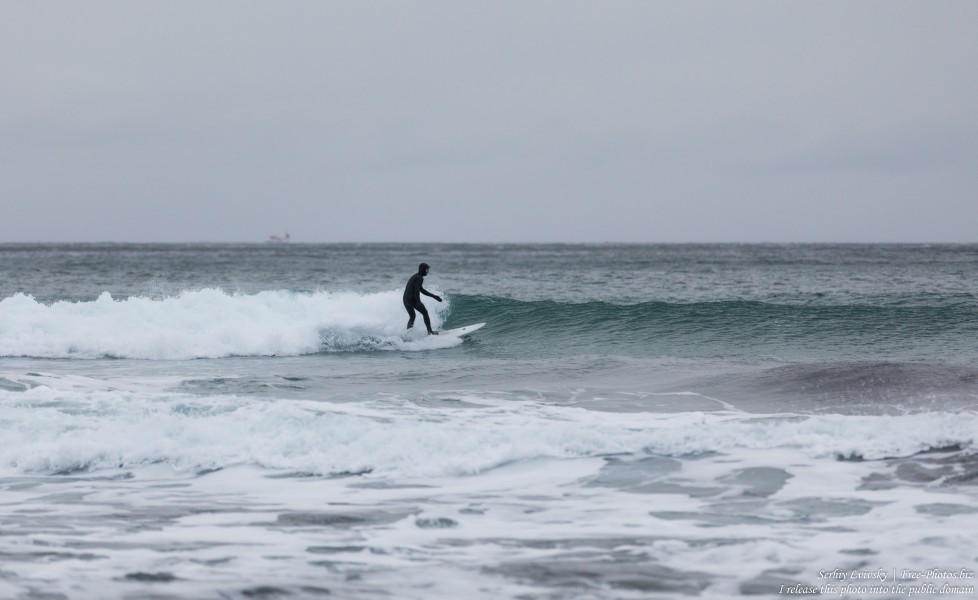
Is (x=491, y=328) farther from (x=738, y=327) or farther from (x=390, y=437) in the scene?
(x=390, y=437)

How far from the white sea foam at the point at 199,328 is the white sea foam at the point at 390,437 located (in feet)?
22.8

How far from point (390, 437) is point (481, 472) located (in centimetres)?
122

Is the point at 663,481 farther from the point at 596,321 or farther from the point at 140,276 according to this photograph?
the point at 140,276

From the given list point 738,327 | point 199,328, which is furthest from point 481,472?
point 738,327

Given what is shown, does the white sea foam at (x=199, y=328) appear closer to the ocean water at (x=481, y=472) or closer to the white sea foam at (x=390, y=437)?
the ocean water at (x=481, y=472)

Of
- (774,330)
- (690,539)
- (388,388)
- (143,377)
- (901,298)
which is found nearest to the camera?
Result: (690,539)

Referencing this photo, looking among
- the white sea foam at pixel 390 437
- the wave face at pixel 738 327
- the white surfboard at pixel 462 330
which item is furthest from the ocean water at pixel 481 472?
the white surfboard at pixel 462 330

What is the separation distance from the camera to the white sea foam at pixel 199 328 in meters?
16.7

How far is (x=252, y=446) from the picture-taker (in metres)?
8.65

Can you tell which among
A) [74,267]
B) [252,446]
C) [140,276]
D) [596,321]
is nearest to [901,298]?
[596,321]

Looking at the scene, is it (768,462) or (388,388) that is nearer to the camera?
(768,462)

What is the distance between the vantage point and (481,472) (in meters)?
8.00

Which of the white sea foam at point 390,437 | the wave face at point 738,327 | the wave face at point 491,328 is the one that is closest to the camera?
the white sea foam at point 390,437

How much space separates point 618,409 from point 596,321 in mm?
10519
